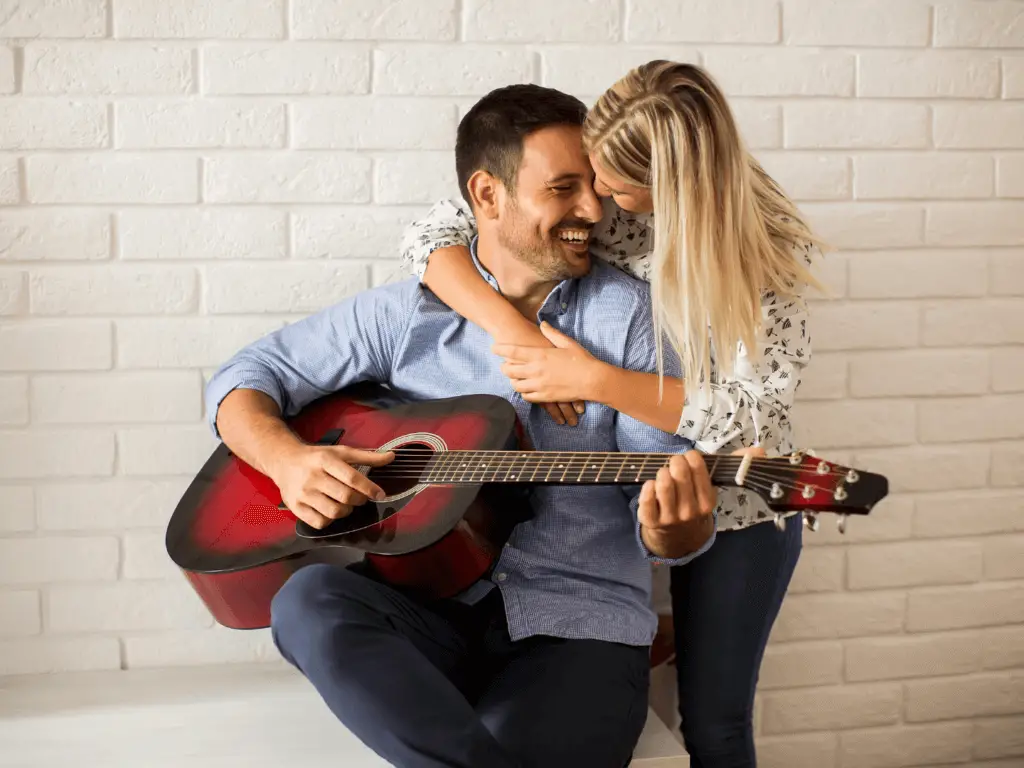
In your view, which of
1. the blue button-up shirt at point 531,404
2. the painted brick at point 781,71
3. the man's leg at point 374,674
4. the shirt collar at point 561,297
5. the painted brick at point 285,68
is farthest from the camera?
the painted brick at point 781,71

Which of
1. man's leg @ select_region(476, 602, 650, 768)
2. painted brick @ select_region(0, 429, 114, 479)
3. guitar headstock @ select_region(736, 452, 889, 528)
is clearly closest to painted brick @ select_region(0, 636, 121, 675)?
painted brick @ select_region(0, 429, 114, 479)

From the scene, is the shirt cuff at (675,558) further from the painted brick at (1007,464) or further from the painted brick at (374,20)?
the painted brick at (374,20)

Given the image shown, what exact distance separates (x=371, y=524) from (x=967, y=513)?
4.58 ft

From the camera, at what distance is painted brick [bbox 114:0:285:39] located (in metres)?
1.98

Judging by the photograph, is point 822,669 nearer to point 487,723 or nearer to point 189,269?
point 487,723

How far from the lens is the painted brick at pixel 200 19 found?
1981 millimetres

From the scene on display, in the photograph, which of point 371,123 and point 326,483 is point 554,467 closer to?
point 326,483

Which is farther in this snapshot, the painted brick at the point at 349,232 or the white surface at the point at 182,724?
the painted brick at the point at 349,232

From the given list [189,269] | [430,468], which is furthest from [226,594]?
[189,269]

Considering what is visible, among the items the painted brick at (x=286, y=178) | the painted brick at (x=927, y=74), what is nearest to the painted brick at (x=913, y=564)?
the painted brick at (x=927, y=74)

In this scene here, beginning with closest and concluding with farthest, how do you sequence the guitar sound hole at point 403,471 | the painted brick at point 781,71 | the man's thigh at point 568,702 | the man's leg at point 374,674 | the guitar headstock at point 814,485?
the guitar headstock at point 814,485, the man's leg at point 374,674, the man's thigh at point 568,702, the guitar sound hole at point 403,471, the painted brick at point 781,71

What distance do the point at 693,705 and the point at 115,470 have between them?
4.03ft

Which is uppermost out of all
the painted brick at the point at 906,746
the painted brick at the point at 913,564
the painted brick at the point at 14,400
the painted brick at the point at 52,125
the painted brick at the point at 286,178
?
the painted brick at the point at 52,125

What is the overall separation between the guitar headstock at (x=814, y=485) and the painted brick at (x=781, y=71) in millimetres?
1040
